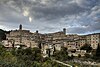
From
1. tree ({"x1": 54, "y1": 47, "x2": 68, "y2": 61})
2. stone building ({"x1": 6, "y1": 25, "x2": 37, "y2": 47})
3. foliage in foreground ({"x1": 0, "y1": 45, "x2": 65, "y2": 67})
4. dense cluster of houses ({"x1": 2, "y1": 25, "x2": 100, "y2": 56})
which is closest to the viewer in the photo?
foliage in foreground ({"x1": 0, "y1": 45, "x2": 65, "y2": 67})

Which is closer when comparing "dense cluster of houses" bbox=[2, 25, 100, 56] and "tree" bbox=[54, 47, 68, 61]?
"tree" bbox=[54, 47, 68, 61]

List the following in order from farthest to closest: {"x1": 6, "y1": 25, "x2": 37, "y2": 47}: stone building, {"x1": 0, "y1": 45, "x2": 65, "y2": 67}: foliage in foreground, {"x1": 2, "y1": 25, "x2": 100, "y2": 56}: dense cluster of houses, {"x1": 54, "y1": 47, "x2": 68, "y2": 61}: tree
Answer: {"x1": 6, "y1": 25, "x2": 37, "y2": 47}: stone building < {"x1": 2, "y1": 25, "x2": 100, "y2": 56}: dense cluster of houses < {"x1": 54, "y1": 47, "x2": 68, "y2": 61}: tree < {"x1": 0, "y1": 45, "x2": 65, "y2": 67}: foliage in foreground

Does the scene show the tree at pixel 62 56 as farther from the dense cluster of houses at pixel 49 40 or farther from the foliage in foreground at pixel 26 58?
the dense cluster of houses at pixel 49 40

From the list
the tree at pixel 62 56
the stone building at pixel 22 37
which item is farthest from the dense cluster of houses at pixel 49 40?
the tree at pixel 62 56

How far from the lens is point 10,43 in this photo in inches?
2445

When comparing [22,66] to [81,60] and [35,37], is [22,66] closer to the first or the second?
[81,60]

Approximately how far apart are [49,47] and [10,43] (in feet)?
36.2

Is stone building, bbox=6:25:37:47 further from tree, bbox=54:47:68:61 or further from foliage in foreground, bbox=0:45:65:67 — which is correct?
tree, bbox=54:47:68:61

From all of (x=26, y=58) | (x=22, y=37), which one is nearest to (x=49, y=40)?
(x=22, y=37)

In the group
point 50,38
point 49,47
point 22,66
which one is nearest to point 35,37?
point 50,38

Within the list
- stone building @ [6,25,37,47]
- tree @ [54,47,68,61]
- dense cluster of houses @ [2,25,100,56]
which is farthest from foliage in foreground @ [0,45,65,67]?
Result: stone building @ [6,25,37,47]

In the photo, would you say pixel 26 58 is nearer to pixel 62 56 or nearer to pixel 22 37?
pixel 62 56

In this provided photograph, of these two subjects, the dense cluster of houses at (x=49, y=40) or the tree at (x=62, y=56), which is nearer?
the tree at (x=62, y=56)

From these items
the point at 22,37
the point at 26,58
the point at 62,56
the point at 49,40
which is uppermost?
the point at 22,37
